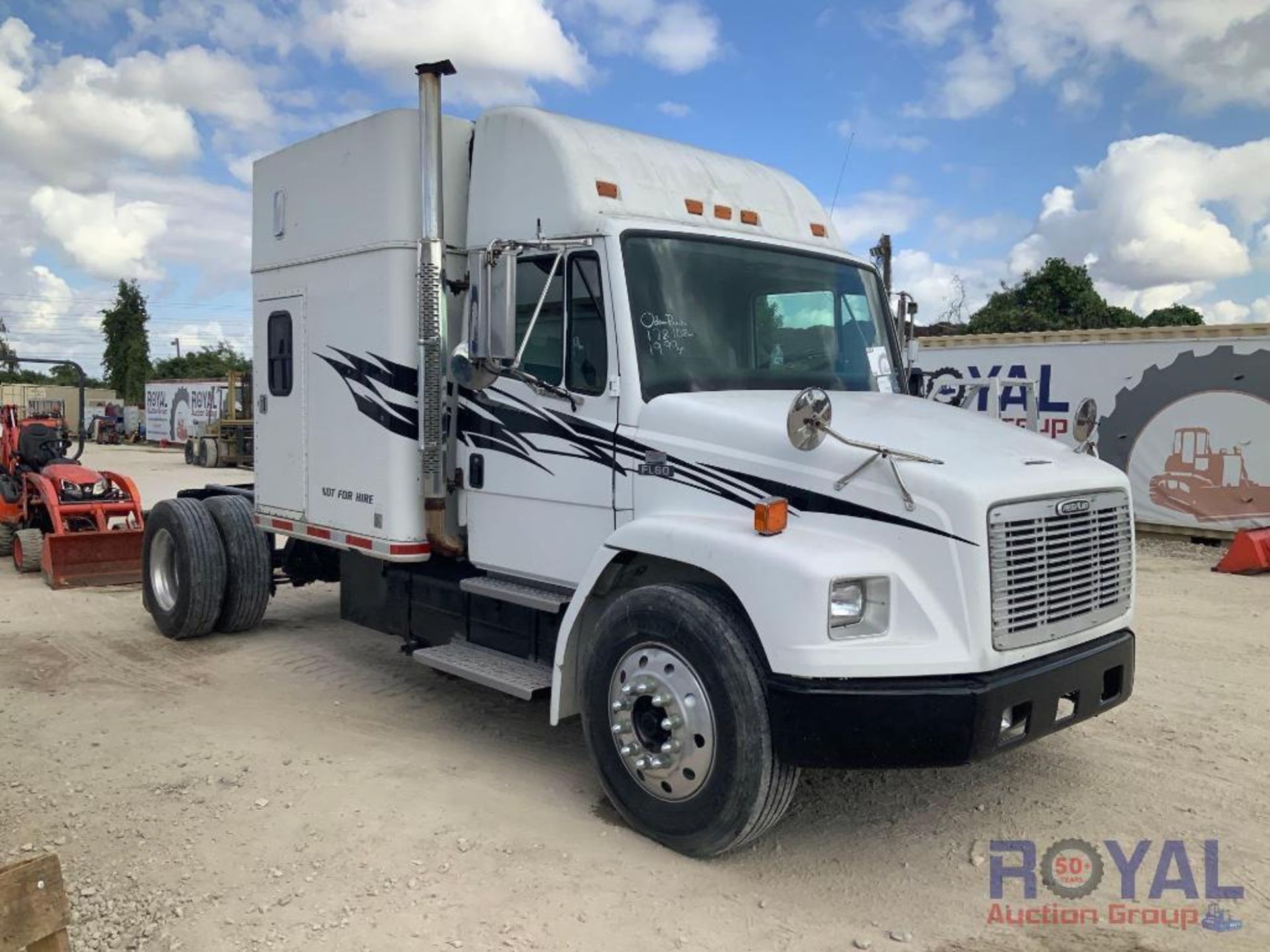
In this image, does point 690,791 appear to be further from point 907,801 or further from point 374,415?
point 374,415

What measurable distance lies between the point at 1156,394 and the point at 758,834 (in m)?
11.5

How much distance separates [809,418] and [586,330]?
4.30 ft

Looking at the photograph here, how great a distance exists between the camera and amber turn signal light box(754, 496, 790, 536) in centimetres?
397

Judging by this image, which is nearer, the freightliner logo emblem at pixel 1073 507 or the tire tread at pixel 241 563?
the freightliner logo emblem at pixel 1073 507

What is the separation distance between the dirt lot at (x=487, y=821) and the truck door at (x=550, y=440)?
1116 mm

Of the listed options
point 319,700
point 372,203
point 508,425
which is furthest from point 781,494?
point 319,700

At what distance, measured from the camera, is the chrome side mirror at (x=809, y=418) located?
3934mm

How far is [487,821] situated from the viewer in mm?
4527

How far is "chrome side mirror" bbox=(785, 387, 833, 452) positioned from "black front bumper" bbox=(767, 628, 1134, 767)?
0.91 meters

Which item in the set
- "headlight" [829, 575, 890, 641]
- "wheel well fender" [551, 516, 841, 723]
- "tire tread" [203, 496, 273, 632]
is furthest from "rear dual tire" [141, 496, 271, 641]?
"headlight" [829, 575, 890, 641]

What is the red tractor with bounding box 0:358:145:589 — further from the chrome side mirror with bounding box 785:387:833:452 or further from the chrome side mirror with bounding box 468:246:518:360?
the chrome side mirror with bounding box 785:387:833:452

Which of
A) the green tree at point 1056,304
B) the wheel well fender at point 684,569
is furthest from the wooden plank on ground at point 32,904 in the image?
the green tree at point 1056,304
